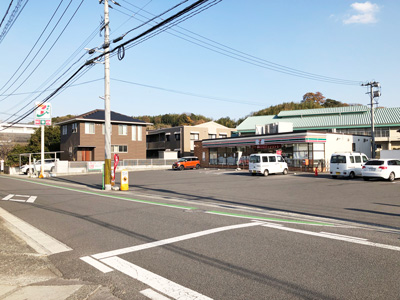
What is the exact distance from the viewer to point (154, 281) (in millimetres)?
4629

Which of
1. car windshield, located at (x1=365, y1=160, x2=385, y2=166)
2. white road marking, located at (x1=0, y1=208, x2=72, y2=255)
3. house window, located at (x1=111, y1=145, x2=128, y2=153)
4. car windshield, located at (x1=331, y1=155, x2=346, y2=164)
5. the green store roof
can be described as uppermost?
the green store roof

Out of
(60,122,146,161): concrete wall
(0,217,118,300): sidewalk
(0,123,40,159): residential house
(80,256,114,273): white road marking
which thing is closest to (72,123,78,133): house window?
(60,122,146,161): concrete wall

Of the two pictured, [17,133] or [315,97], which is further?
[315,97]

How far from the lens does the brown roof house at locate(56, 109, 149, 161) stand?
4628 centimetres

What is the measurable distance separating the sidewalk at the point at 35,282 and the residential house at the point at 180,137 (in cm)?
4898

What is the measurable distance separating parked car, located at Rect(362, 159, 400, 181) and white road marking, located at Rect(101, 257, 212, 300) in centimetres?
2114

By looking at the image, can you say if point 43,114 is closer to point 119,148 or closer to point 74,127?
point 74,127

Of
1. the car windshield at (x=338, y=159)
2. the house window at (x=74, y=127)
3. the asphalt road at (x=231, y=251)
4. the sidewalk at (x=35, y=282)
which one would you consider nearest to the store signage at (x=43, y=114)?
the house window at (x=74, y=127)

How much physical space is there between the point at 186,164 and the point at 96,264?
125 ft

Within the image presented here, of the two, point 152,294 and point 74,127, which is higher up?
point 74,127

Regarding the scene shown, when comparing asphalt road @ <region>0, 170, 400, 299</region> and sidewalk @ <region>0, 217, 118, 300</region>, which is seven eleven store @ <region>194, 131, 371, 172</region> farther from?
sidewalk @ <region>0, 217, 118, 300</region>

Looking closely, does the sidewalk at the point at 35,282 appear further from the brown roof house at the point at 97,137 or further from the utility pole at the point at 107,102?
the brown roof house at the point at 97,137

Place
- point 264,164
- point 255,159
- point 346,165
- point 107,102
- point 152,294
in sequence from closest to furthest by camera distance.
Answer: point 152,294
point 107,102
point 346,165
point 264,164
point 255,159

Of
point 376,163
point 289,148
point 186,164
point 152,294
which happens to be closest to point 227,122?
point 186,164
